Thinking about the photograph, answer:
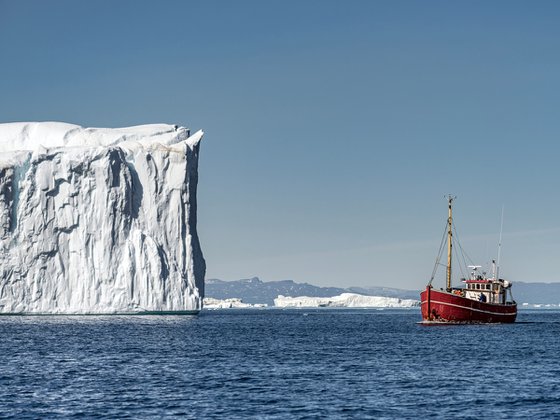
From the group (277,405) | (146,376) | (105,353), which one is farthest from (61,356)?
(277,405)

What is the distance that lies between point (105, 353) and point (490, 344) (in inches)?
954

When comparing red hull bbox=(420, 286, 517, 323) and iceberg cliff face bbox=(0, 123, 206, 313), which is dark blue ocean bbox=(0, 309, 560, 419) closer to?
red hull bbox=(420, 286, 517, 323)

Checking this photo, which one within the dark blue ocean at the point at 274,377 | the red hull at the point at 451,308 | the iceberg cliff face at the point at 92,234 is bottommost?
the dark blue ocean at the point at 274,377

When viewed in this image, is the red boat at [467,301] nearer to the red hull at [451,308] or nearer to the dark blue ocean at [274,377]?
the red hull at [451,308]

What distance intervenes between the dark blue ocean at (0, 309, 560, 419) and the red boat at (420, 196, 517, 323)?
1492 cm

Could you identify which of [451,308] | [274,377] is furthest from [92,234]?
[274,377]

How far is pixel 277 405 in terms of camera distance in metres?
29.2

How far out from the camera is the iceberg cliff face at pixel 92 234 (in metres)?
85.3

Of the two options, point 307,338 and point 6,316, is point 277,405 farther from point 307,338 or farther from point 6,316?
point 6,316

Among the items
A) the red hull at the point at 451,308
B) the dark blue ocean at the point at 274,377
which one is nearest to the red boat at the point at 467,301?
the red hull at the point at 451,308

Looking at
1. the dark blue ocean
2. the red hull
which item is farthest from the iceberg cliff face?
the red hull

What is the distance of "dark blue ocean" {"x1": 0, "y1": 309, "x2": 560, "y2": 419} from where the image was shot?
28375 millimetres

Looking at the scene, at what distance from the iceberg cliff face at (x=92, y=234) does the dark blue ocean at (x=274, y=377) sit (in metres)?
24.4

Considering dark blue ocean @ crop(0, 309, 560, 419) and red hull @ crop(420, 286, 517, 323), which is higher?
red hull @ crop(420, 286, 517, 323)
